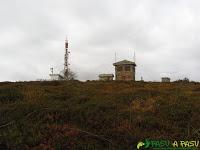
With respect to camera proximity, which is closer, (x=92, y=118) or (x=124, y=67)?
(x=92, y=118)

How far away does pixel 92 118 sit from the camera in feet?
50.5

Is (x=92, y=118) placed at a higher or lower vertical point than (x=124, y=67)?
lower

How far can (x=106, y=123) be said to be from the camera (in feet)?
48.7

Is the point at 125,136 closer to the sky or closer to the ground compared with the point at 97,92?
closer to the ground

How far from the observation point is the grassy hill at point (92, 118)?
13.0 meters

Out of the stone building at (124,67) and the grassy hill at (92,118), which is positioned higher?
the stone building at (124,67)

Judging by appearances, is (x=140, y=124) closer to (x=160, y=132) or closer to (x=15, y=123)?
(x=160, y=132)

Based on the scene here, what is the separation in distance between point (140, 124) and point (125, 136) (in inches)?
66.1

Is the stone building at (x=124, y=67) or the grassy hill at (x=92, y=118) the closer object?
the grassy hill at (x=92, y=118)

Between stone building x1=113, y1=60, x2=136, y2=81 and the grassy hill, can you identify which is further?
stone building x1=113, y1=60, x2=136, y2=81

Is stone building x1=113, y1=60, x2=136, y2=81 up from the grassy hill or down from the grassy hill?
up

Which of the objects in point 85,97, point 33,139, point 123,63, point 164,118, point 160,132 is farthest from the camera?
point 123,63

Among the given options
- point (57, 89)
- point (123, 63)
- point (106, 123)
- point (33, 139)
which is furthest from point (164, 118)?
point (123, 63)

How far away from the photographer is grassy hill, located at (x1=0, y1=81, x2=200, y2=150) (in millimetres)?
12984
